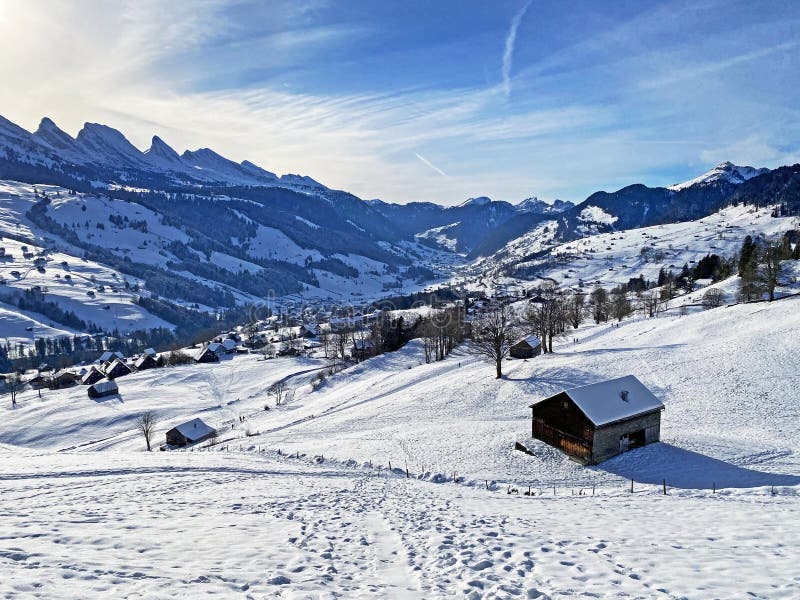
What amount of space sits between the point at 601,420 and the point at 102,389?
97558mm

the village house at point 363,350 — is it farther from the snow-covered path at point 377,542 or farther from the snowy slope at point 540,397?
the snow-covered path at point 377,542

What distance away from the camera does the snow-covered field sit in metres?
11.1

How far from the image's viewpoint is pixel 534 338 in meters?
78.1

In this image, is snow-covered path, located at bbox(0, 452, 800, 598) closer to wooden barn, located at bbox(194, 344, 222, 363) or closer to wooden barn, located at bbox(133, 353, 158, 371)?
wooden barn, located at bbox(194, 344, 222, 363)

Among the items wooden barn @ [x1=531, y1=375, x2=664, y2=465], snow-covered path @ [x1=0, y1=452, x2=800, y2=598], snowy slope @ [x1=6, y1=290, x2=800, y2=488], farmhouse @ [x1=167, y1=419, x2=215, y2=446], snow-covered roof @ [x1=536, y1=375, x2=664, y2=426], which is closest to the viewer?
snow-covered path @ [x1=0, y1=452, x2=800, y2=598]

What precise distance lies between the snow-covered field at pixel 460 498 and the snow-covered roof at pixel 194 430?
2652 mm

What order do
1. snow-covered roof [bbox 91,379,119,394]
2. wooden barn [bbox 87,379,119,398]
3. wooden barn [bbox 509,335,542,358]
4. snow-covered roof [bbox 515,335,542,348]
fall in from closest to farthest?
wooden barn [bbox 509,335,542,358], snow-covered roof [bbox 515,335,542,348], wooden barn [bbox 87,379,119,398], snow-covered roof [bbox 91,379,119,394]

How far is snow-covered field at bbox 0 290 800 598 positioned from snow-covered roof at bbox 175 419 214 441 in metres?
2.65

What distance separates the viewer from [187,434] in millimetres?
60250

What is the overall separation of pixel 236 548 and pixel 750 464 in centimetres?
3465

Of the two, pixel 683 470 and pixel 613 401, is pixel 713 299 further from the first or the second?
pixel 683 470

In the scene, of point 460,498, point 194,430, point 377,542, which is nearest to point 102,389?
point 194,430

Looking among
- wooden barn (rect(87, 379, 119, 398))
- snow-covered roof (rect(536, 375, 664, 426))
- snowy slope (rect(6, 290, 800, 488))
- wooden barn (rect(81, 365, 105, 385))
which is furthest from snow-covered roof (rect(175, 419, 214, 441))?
wooden barn (rect(81, 365, 105, 385))

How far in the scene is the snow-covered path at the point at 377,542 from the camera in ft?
34.6
